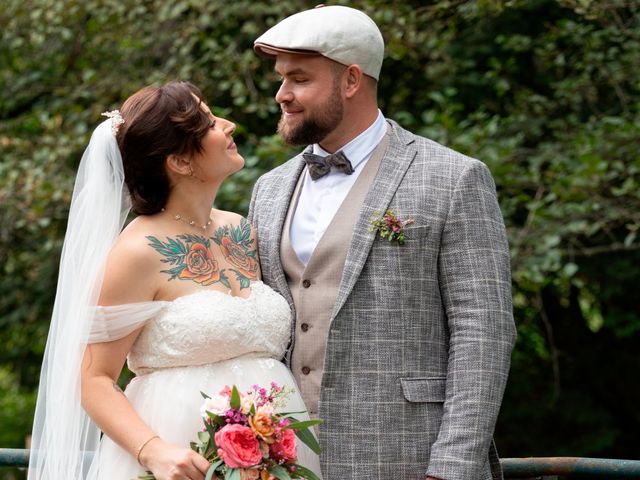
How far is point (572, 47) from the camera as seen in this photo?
6.79 meters

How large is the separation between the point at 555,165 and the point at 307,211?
2.66m

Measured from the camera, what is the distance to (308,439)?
2992mm

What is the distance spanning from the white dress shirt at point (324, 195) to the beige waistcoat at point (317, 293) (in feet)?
0.15

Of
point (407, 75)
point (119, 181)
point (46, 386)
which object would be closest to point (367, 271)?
point (119, 181)

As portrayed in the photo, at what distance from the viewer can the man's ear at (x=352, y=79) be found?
3431mm

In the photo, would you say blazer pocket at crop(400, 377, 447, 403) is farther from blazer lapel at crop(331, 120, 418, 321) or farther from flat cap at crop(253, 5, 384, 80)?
flat cap at crop(253, 5, 384, 80)

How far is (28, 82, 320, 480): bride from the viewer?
312 centimetres

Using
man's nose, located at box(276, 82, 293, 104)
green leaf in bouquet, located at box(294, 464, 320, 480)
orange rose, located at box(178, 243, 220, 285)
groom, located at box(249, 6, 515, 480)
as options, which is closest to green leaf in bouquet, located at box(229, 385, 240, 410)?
green leaf in bouquet, located at box(294, 464, 320, 480)

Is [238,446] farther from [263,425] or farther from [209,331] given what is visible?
[209,331]

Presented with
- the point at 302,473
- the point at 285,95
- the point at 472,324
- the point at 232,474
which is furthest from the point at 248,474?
the point at 285,95

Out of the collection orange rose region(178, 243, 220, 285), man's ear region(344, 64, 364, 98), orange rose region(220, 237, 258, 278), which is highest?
man's ear region(344, 64, 364, 98)

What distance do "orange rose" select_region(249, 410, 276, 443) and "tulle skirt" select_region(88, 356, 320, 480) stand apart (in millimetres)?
299

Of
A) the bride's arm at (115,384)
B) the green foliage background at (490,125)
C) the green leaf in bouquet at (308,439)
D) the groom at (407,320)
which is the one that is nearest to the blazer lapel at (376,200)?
the groom at (407,320)

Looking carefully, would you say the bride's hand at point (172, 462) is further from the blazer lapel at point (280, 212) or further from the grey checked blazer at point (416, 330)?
the blazer lapel at point (280, 212)
